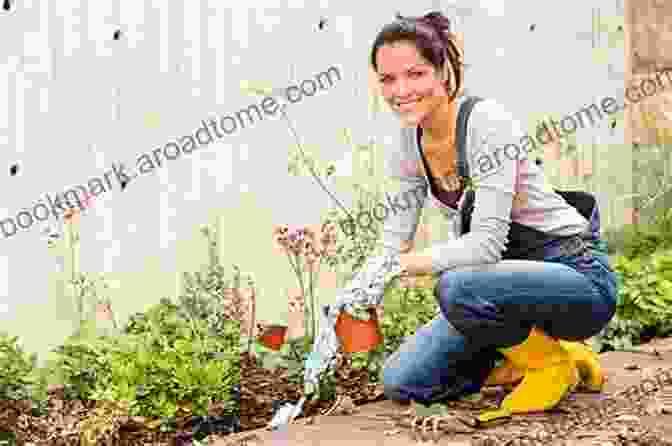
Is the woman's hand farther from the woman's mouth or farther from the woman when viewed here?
the woman's mouth

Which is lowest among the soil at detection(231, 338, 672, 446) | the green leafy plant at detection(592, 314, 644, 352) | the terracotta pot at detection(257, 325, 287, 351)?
the soil at detection(231, 338, 672, 446)

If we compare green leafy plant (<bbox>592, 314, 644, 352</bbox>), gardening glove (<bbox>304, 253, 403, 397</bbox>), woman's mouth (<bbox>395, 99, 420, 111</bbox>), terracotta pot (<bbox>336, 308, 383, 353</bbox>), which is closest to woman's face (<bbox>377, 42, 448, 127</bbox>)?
woman's mouth (<bbox>395, 99, 420, 111</bbox>)

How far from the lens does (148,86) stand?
426 cm

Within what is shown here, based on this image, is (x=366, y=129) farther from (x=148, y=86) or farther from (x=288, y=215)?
(x=148, y=86)

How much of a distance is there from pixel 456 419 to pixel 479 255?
0.49m

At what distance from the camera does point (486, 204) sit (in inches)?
131

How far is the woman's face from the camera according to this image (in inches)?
131

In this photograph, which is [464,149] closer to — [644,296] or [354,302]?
[354,302]

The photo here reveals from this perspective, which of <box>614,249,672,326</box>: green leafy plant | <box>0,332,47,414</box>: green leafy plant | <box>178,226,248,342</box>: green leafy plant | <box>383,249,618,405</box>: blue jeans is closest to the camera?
<box>383,249,618,405</box>: blue jeans

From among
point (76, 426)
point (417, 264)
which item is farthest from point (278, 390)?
point (417, 264)

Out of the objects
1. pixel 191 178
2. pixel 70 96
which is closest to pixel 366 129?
pixel 191 178

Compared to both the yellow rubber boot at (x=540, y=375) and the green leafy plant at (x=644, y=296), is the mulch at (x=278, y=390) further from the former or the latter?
the green leafy plant at (x=644, y=296)

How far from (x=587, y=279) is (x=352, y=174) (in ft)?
4.96

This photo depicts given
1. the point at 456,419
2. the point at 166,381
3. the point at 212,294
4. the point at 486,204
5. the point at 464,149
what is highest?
the point at 464,149
